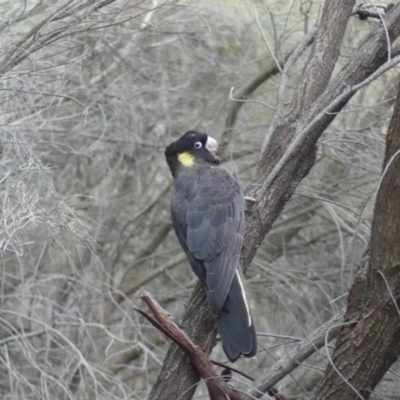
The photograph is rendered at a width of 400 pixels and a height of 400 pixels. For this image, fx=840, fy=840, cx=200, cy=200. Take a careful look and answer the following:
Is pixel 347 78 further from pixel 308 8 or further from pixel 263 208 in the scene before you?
pixel 308 8

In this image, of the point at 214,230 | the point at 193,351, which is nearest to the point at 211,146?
the point at 214,230

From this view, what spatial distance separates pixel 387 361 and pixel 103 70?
3229 millimetres

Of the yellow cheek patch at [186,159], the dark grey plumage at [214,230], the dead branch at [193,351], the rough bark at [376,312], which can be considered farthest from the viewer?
the yellow cheek patch at [186,159]

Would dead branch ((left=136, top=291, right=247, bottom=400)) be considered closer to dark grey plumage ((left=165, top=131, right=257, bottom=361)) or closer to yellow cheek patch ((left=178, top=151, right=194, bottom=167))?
dark grey plumage ((left=165, top=131, right=257, bottom=361))

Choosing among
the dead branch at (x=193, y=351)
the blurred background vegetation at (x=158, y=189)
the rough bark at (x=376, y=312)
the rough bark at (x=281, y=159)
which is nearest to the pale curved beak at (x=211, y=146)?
the rough bark at (x=281, y=159)

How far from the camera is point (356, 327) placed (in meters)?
2.63

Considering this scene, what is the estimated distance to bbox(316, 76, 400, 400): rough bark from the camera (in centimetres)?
245

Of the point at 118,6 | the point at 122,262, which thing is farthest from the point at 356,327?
the point at 122,262

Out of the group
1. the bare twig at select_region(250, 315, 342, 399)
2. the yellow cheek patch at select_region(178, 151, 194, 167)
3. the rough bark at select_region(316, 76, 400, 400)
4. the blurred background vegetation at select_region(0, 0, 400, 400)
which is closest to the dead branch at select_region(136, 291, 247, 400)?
the bare twig at select_region(250, 315, 342, 399)

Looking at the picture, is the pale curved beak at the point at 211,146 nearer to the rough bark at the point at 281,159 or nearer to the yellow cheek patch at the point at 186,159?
the yellow cheek patch at the point at 186,159

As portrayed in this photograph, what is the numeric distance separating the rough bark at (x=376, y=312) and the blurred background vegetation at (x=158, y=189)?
2.10 metres

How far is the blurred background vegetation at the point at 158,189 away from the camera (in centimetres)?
489

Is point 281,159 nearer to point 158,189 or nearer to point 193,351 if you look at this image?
point 193,351

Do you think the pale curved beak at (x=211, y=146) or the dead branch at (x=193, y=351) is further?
the pale curved beak at (x=211, y=146)
